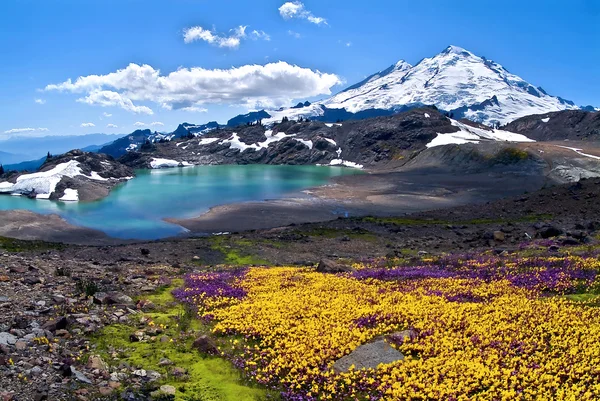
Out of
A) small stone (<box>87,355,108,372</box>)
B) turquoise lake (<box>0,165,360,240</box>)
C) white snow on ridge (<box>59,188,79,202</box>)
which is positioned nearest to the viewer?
small stone (<box>87,355,108,372</box>)

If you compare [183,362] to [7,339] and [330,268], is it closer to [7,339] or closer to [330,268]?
[7,339]

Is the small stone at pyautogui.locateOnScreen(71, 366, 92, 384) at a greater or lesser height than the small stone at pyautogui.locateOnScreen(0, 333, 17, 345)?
lesser

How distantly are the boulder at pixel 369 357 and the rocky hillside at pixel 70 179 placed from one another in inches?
5206

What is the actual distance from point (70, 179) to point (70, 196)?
1266 cm

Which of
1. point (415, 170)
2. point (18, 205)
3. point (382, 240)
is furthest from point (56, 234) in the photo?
point (415, 170)

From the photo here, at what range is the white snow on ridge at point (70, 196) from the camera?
128 m

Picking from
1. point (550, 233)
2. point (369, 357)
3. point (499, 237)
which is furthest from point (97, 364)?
point (550, 233)

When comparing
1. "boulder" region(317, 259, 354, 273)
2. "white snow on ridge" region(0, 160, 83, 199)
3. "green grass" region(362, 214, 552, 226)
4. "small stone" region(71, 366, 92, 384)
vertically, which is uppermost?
"white snow on ridge" region(0, 160, 83, 199)

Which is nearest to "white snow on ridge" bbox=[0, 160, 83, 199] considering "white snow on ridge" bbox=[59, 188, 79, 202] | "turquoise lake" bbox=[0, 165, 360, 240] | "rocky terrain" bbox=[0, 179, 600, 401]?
"turquoise lake" bbox=[0, 165, 360, 240]

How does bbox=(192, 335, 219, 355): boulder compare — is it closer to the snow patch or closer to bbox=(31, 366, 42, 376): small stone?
bbox=(31, 366, 42, 376): small stone

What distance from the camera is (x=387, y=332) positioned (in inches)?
640

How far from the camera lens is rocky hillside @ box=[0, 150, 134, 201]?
134m

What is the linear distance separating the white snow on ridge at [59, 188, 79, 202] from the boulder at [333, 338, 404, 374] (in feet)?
432

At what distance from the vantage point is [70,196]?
129 metres
